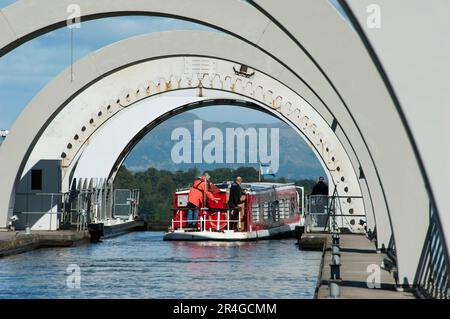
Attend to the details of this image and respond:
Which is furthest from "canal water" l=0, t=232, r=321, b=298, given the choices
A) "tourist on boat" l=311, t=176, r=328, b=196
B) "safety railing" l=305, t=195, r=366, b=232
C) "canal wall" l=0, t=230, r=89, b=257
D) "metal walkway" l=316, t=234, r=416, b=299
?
"tourist on boat" l=311, t=176, r=328, b=196

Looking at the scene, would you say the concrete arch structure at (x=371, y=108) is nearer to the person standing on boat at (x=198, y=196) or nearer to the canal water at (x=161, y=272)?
the canal water at (x=161, y=272)

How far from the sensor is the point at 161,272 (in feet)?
58.4

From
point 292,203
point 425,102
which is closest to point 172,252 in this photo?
point 292,203

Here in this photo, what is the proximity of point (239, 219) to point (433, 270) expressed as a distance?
679 inches

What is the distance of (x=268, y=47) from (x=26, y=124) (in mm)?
8302

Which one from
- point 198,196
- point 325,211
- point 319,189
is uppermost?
point 319,189

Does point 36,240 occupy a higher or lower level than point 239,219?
lower

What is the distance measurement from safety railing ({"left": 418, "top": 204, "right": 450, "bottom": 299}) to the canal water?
2611mm

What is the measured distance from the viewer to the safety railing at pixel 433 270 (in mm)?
10914

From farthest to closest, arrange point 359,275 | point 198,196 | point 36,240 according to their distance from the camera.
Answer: point 198,196
point 36,240
point 359,275

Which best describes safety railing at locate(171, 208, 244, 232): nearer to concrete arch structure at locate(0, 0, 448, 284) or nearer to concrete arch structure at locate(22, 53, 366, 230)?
concrete arch structure at locate(22, 53, 366, 230)

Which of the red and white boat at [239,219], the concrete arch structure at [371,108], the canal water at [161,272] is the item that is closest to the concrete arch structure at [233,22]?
the canal water at [161,272]

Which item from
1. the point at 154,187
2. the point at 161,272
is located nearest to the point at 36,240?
the point at 161,272

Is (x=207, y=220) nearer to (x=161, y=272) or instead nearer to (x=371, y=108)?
(x=161, y=272)
